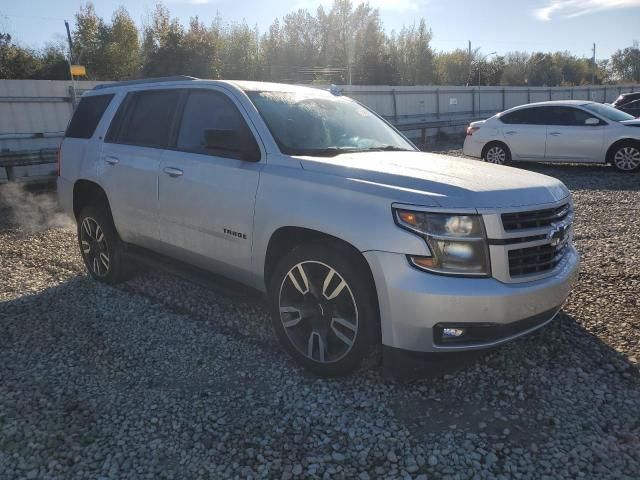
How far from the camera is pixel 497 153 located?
13133 mm

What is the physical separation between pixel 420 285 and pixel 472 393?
890mm

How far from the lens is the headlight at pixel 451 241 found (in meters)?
3.03

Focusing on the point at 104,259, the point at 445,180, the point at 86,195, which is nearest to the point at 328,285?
the point at 445,180

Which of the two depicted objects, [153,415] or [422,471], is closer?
[422,471]

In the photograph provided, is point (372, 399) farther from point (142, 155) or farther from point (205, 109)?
point (142, 155)

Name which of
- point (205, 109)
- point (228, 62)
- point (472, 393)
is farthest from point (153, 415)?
point (228, 62)

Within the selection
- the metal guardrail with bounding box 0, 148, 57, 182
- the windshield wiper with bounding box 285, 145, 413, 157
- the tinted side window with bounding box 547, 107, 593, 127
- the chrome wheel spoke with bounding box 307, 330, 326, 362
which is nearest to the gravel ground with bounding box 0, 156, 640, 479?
the chrome wheel spoke with bounding box 307, 330, 326, 362

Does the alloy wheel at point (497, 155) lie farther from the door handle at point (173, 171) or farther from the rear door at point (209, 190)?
the door handle at point (173, 171)

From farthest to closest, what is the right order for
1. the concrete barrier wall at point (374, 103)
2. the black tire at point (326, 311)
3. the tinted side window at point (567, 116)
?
the concrete barrier wall at point (374, 103) → the tinted side window at point (567, 116) → the black tire at point (326, 311)

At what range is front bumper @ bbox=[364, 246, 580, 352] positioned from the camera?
3.00m

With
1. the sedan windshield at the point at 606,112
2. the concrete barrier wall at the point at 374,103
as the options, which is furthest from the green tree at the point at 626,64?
the sedan windshield at the point at 606,112

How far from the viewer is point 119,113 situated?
5.29 m

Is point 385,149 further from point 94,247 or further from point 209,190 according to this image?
point 94,247

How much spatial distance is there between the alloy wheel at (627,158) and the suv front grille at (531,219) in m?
9.57
